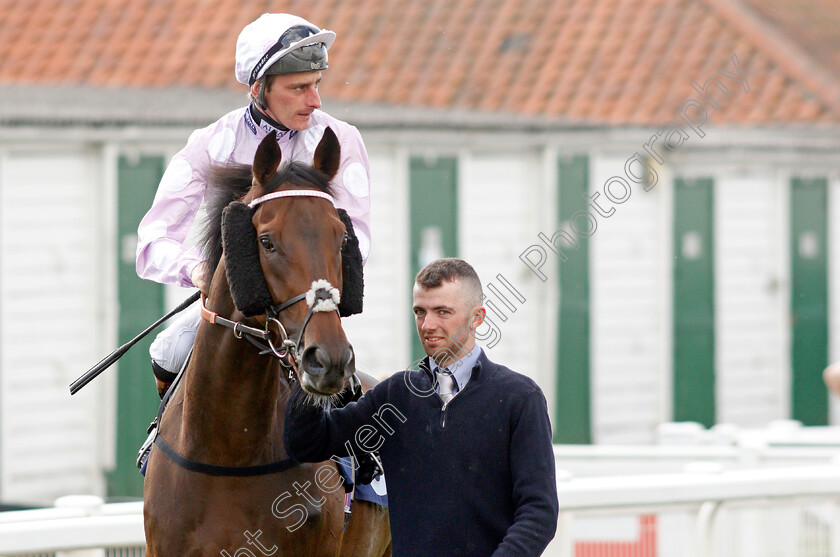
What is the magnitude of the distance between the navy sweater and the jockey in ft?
2.23

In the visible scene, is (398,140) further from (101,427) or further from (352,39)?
(101,427)

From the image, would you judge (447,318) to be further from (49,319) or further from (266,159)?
(49,319)

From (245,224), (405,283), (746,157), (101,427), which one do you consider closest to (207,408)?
(245,224)

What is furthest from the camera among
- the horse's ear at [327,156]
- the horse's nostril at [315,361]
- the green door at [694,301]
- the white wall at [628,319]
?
the green door at [694,301]

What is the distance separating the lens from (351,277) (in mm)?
3701

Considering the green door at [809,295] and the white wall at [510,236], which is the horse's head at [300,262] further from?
the green door at [809,295]

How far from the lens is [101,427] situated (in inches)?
453

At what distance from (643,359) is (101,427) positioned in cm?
612

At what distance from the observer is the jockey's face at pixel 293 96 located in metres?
4.13

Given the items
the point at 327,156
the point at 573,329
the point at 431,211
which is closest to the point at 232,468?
the point at 327,156

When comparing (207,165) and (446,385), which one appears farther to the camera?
(207,165)

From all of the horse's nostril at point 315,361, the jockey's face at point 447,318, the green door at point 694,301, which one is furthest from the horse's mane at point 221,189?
the green door at point 694,301

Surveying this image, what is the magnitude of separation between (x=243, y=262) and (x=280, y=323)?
195mm

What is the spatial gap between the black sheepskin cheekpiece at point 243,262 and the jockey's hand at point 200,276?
0.33m
